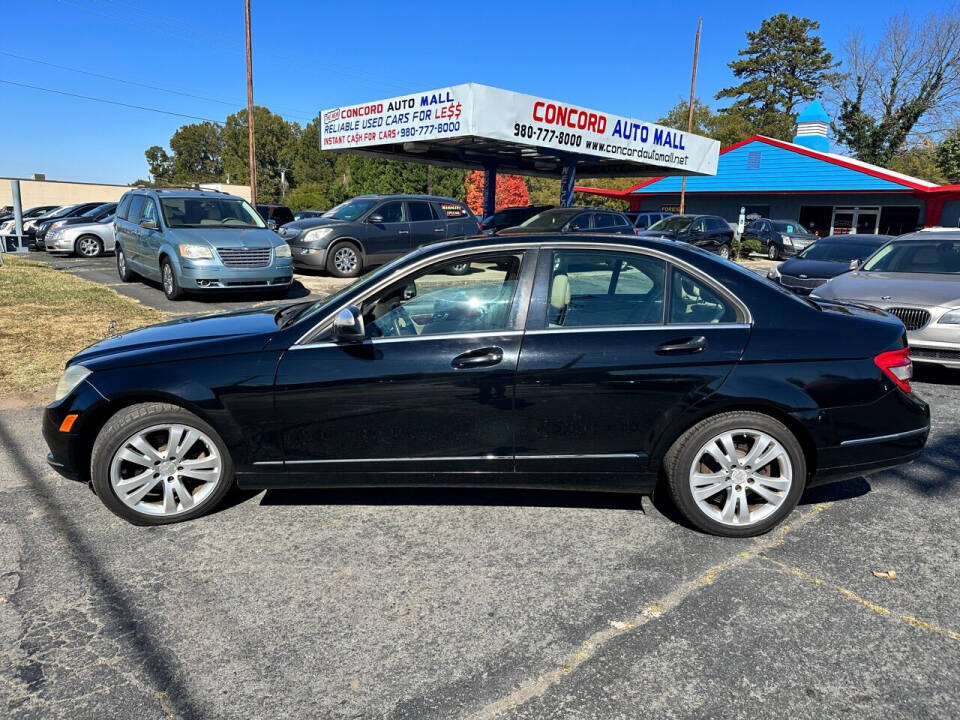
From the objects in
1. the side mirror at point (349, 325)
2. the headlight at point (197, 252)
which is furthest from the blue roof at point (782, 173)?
the side mirror at point (349, 325)

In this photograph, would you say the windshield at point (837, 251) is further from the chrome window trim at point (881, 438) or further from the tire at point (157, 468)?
the tire at point (157, 468)

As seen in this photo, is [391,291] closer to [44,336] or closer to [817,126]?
[44,336]

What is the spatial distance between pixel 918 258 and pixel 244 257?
30.0ft

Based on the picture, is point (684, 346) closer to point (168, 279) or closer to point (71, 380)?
point (71, 380)

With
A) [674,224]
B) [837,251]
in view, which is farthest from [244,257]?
[674,224]

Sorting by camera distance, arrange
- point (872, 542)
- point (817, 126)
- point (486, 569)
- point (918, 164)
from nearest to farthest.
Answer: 1. point (486, 569)
2. point (872, 542)
3. point (817, 126)
4. point (918, 164)

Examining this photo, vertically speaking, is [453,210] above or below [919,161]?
below

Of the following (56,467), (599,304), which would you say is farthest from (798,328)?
(56,467)

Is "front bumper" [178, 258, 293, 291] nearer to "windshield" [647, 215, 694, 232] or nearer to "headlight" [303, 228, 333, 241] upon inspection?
"headlight" [303, 228, 333, 241]

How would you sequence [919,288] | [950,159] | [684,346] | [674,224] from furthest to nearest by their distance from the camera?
[950,159] → [674,224] → [919,288] → [684,346]

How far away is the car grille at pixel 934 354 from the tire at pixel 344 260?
10.3 metres

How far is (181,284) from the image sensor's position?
10.3 meters

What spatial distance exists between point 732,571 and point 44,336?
818cm

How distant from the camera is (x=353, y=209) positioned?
1433 centimetres
